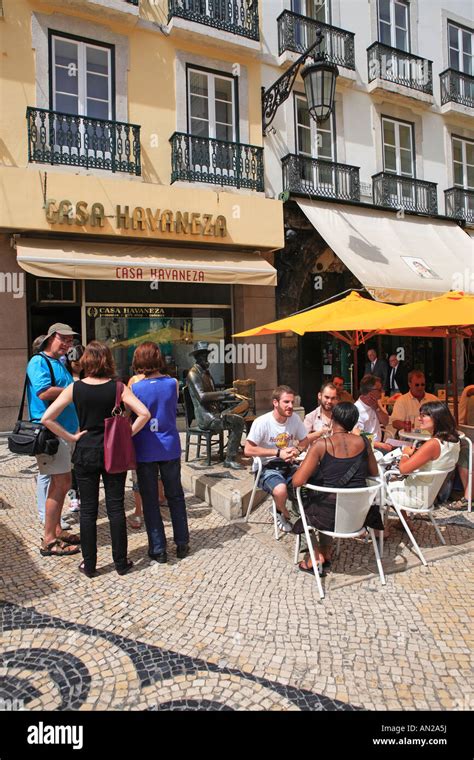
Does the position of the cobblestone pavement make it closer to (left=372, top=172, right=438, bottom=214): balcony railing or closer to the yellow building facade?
the yellow building facade

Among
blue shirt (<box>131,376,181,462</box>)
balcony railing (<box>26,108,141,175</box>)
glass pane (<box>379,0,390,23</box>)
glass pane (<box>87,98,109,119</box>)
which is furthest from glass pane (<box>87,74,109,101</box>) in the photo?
blue shirt (<box>131,376,181,462</box>)

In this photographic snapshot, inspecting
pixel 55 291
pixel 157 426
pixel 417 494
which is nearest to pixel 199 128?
pixel 55 291

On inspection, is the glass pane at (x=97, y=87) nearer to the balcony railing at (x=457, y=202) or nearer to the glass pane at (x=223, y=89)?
the glass pane at (x=223, y=89)

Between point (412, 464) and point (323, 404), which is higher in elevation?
point (323, 404)

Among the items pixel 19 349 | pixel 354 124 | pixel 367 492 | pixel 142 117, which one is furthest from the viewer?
pixel 354 124

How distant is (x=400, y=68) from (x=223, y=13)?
525cm

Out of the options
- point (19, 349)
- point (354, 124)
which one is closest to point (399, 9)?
point (354, 124)

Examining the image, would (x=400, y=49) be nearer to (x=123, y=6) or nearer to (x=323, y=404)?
(x=123, y=6)

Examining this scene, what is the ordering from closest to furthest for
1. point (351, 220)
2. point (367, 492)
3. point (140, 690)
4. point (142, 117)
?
point (140, 690)
point (367, 492)
point (142, 117)
point (351, 220)

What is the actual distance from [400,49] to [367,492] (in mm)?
14245

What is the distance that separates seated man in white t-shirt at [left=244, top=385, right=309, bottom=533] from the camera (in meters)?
4.41

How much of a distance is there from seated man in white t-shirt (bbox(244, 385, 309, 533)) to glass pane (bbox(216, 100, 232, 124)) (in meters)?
8.80

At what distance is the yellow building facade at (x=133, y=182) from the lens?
356 inches
